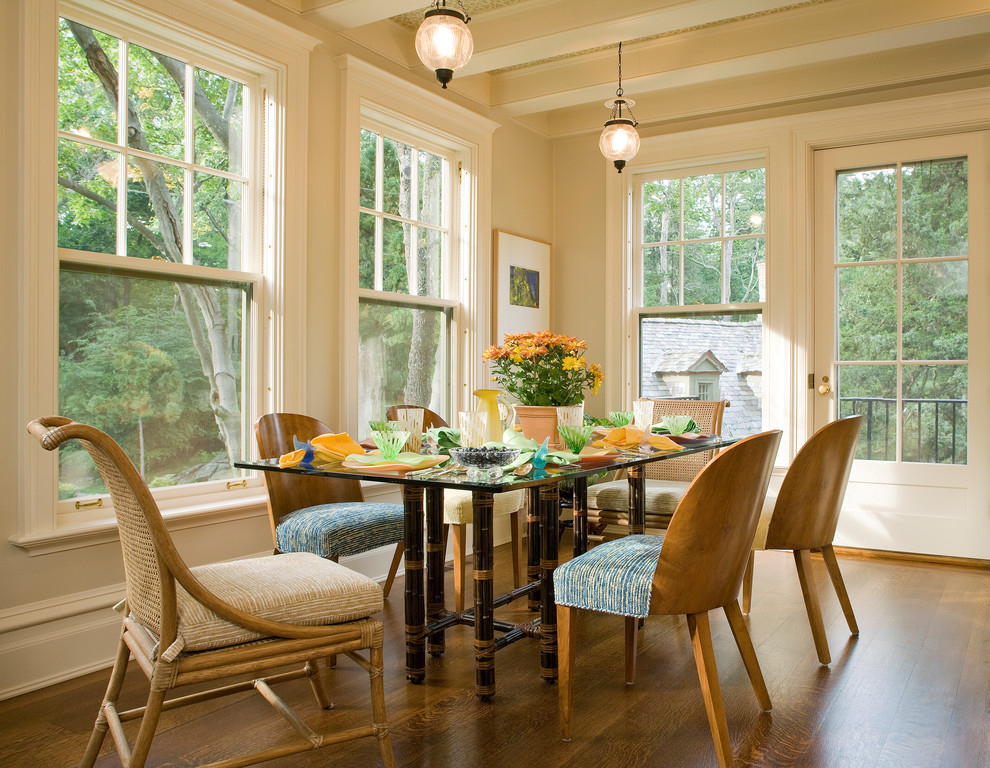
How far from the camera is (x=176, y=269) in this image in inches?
119

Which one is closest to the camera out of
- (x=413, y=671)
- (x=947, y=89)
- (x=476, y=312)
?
(x=413, y=671)

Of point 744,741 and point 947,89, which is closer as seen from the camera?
point 744,741

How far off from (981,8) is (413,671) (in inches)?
143

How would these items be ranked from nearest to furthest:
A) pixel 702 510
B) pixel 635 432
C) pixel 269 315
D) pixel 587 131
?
pixel 702 510, pixel 635 432, pixel 269 315, pixel 587 131

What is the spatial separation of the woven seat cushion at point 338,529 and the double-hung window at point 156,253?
1.88 ft

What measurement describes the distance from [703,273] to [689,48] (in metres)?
1.31

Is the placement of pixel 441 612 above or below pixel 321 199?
below

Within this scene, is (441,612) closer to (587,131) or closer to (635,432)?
(635,432)

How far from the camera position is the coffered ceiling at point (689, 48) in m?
3.54

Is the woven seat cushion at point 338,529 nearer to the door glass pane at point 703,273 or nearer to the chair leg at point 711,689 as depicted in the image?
the chair leg at point 711,689

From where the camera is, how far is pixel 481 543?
7.70ft

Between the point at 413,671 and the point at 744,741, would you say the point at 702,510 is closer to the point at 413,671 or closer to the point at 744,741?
the point at 744,741

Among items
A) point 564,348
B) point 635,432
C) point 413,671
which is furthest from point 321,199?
point 413,671

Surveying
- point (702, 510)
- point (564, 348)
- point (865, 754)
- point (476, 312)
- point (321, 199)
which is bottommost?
point (865, 754)
